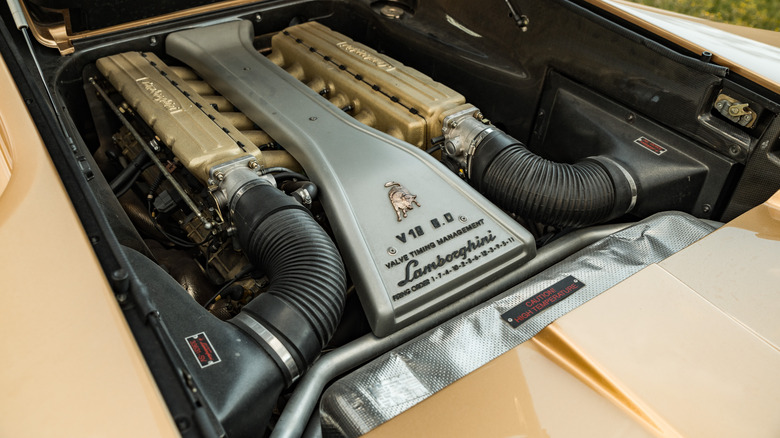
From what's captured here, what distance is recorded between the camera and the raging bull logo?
158cm

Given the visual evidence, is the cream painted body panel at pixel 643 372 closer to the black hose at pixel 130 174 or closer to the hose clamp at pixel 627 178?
the hose clamp at pixel 627 178

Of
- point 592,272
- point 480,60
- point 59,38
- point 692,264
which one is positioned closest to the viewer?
point 692,264

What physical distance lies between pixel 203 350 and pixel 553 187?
3.48 ft

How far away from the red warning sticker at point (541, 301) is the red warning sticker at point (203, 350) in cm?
62

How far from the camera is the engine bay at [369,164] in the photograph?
53.4 inches

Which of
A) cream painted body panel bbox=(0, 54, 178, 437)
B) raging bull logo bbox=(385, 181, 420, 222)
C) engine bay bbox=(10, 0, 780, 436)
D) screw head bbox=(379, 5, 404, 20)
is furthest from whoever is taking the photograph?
screw head bbox=(379, 5, 404, 20)

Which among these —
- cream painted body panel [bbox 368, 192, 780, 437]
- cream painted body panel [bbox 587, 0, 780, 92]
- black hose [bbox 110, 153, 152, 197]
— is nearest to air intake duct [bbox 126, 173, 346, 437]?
cream painted body panel [bbox 368, 192, 780, 437]

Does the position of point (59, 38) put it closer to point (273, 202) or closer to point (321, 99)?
point (321, 99)

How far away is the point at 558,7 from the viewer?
6.23 feet

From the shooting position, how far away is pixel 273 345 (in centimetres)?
124

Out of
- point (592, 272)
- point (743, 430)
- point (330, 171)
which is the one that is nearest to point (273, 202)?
point (330, 171)

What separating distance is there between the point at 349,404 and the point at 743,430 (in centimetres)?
67

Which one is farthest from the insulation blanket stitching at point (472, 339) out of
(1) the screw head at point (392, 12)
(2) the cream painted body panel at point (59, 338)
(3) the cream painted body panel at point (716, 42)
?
(1) the screw head at point (392, 12)

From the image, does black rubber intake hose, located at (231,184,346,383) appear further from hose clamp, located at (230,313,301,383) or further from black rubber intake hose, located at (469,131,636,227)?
black rubber intake hose, located at (469,131,636,227)
